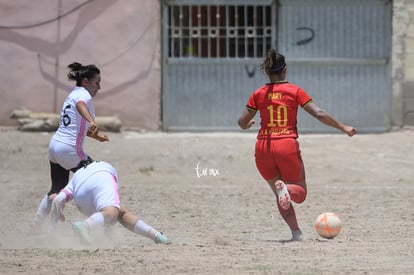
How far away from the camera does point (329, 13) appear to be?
1588 centimetres

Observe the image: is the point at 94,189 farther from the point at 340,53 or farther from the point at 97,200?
the point at 340,53

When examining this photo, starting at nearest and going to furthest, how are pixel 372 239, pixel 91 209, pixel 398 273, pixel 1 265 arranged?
pixel 398 273
pixel 1 265
pixel 91 209
pixel 372 239

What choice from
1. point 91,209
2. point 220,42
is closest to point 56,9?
point 220,42

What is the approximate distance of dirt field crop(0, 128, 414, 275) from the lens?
677 cm

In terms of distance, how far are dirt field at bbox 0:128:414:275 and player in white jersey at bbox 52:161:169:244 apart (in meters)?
0.18

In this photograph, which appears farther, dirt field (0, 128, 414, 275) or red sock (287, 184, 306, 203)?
red sock (287, 184, 306, 203)

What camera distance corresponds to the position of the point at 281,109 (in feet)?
26.2

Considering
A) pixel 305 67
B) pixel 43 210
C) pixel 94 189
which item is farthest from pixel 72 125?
pixel 305 67

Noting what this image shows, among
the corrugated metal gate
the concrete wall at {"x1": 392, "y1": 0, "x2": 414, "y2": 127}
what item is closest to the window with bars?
the corrugated metal gate

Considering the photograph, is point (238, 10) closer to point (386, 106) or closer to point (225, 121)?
point (225, 121)

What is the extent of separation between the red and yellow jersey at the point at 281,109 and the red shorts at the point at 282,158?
0.06 metres

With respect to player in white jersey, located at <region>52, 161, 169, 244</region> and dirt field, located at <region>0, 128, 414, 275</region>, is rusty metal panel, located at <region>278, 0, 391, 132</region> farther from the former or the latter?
player in white jersey, located at <region>52, 161, 169, 244</region>

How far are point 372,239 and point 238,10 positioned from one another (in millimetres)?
8281

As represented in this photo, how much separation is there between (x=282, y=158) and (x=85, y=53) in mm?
8477
